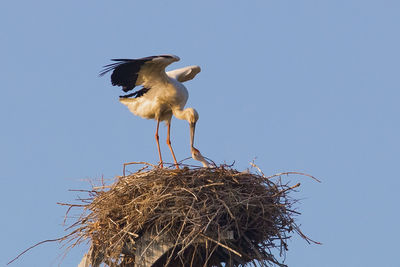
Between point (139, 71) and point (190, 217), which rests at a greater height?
point (139, 71)

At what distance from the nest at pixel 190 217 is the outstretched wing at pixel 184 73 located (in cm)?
323

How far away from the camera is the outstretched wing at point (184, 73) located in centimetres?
1109

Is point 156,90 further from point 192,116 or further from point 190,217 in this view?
point 190,217

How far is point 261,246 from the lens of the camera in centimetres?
768

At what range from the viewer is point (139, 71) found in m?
10.1

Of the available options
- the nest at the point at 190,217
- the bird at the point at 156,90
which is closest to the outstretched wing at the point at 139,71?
the bird at the point at 156,90

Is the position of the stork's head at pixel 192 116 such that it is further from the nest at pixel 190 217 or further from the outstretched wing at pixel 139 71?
the nest at pixel 190 217

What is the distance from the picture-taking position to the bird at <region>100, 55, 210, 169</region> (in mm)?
9688

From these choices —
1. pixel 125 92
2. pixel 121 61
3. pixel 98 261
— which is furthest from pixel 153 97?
pixel 98 261

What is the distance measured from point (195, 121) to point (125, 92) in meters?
1.18

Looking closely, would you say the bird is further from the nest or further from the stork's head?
the nest

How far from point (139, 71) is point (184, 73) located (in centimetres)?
126

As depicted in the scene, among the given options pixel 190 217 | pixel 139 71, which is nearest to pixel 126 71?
pixel 139 71

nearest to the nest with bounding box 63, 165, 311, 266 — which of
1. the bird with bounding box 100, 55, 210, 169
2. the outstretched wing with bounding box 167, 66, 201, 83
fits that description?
the bird with bounding box 100, 55, 210, 169
